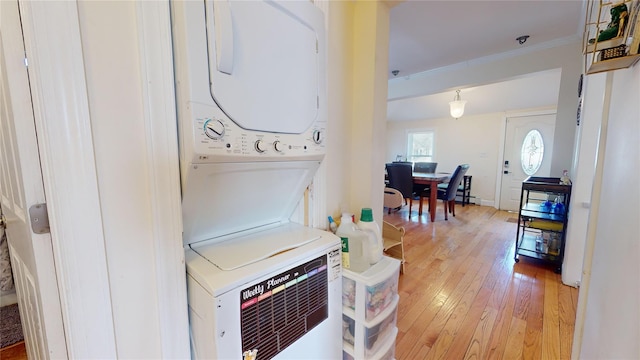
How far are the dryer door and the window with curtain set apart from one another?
551 centimetres

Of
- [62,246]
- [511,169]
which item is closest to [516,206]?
[511,169]

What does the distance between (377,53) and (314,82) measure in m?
0.49

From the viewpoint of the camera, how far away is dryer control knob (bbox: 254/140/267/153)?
2.38ft

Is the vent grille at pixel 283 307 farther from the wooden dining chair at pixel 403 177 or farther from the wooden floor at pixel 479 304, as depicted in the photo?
the wooden dining chair at pixel 403 177

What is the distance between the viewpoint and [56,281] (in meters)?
0.59

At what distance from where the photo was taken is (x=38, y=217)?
0.57m

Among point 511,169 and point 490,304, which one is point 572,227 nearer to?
point 490,304

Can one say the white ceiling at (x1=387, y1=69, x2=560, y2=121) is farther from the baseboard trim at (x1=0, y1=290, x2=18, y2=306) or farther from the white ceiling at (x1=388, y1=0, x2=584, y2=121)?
the baseboard trim at (x1=0, y1=290, x2=18, y2=306)

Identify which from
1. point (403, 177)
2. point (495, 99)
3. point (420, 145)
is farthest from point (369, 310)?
point (420, 145)

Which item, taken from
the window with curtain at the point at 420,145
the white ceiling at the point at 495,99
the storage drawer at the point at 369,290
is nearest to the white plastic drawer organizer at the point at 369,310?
the storage drawer at the point at 369,290

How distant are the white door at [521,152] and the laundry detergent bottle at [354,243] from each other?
16.4 feet

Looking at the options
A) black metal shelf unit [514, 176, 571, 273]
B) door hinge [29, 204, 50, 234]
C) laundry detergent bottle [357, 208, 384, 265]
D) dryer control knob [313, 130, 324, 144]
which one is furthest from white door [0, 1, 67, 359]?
black metal shelf unit [514, 176, 571, 273]

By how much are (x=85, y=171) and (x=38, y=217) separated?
0.15 m

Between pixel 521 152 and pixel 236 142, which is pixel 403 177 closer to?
pixel 521 152
